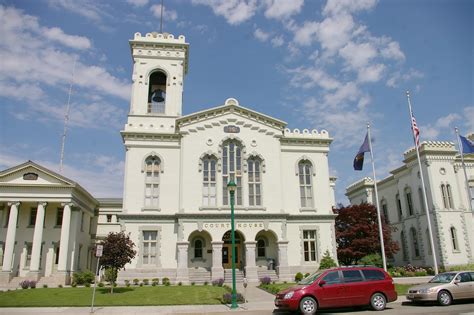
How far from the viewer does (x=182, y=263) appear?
100ft

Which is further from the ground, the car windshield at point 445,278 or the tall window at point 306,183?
the tall window at point 306,183

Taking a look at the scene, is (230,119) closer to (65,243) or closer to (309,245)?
(309,245)

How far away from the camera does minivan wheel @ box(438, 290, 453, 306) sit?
1669cm

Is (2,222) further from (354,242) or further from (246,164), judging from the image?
(354,242)

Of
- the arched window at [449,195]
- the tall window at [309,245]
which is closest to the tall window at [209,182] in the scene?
the tall window at [309,245]

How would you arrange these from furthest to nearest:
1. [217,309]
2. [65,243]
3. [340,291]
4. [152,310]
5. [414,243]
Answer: [414,243] → [65,243] → [217,309] → [152,310] → [340,291]

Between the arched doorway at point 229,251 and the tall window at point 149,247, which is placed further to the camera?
the arched doorway at point 229,251

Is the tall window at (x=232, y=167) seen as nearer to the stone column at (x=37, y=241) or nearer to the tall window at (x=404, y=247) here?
the stone column at (x=37, y=241)

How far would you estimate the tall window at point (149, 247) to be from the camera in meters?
31.2

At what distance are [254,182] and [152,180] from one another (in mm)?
9297

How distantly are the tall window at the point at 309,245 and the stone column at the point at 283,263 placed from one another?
246 cm

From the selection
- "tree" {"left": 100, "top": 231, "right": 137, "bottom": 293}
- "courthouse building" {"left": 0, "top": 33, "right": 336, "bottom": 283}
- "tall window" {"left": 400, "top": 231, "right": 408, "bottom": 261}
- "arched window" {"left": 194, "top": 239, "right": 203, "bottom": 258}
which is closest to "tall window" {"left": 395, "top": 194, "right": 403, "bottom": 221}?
"tall window" {"left": 400, "top": 231, "right": 408, "bottom": 261}

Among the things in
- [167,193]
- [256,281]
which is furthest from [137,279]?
[256,281]

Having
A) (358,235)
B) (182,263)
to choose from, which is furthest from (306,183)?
(182,263)
